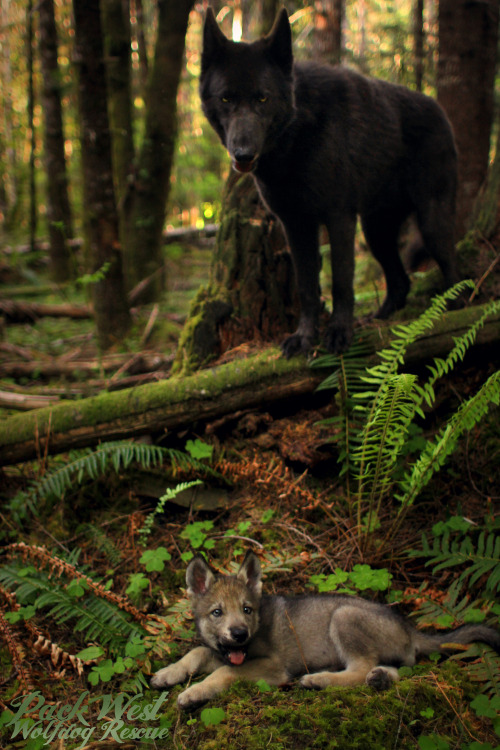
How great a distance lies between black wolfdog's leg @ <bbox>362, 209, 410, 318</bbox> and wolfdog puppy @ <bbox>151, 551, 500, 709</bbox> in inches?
131

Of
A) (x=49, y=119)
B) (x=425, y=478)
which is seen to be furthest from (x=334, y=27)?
(x=425, y=478)

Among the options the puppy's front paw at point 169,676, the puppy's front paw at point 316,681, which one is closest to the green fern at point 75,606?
the puppy's front paw at point 169,676

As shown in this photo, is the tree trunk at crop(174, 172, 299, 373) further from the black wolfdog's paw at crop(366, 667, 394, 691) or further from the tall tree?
the tall tree

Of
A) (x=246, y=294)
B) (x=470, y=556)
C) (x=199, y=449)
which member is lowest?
(x=470, y=556)

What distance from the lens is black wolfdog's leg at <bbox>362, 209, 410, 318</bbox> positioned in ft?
18.9

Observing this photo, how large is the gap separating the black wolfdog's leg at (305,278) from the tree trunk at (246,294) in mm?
488

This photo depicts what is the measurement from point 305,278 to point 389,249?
4.80 ft

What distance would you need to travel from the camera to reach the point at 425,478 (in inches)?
133

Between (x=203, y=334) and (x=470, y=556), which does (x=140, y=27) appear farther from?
(x=470, y=556)

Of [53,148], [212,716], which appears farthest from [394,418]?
[53,148]

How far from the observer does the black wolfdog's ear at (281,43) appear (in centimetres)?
414

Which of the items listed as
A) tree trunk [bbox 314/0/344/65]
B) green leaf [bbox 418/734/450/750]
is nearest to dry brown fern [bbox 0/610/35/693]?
green leaf [bbox 418/734/450/750]

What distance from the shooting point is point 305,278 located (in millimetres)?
4934

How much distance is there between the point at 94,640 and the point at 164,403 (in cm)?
180
